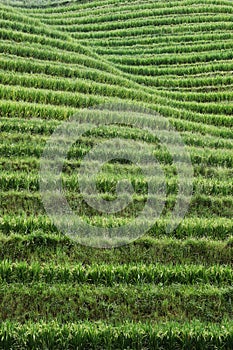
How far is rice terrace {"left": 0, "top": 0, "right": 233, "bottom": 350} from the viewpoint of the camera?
6.60 m

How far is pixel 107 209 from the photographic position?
9.03 metres

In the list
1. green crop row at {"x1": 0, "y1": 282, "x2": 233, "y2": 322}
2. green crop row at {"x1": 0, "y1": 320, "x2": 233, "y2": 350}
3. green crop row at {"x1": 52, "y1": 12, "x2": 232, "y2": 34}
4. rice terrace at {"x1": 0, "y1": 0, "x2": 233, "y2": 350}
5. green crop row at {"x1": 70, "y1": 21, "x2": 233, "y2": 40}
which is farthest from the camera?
green crop row at {"x1": 52, "y1": 12, "x2": 232, "y2": 34}

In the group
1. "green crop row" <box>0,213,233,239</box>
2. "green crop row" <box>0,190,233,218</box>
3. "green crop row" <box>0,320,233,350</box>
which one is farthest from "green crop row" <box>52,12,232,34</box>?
"green crop row" <box>0,320,233,350</box>

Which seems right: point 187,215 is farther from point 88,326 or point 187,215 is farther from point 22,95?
point 22,95

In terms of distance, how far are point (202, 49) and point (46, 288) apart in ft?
58.3

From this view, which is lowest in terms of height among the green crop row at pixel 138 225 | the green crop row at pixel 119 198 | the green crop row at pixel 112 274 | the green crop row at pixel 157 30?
the green crop row at pixel 112 274

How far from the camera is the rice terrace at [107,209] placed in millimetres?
6602

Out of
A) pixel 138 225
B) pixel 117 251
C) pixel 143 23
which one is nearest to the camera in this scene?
pixel 117 251

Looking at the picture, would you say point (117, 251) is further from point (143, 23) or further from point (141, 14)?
point (141, 14)

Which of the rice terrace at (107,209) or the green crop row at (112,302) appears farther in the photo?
the green crop row at (112,302)

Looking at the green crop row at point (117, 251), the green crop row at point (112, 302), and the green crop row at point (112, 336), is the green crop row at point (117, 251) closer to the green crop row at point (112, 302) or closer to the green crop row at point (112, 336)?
the green crop row at point (112, 302)

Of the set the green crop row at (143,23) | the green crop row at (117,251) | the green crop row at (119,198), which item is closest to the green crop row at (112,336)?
the green crop row at (117,251)

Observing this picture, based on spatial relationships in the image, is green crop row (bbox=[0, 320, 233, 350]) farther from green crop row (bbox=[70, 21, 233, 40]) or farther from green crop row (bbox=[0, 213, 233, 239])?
green crop row (bbox=[70, 21, 233, 40])

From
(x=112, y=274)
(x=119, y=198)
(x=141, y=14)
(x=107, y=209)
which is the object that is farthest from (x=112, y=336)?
(x=141, y=14)
